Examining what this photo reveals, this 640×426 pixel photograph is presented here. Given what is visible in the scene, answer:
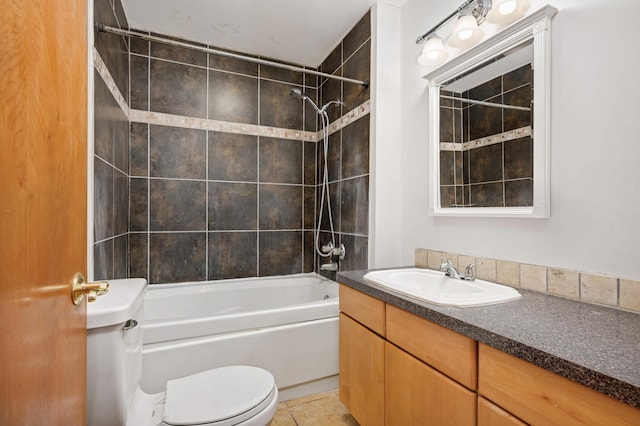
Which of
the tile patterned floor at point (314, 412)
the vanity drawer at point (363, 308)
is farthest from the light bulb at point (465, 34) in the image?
the tile patterned floor at point (314, 412)

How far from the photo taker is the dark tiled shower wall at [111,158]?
157 cm

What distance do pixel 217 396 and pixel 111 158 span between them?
1474 mm

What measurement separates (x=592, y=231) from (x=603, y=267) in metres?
0.13

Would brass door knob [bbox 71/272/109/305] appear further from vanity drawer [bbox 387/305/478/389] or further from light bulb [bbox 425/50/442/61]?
light bulb [bbox 425/50/442/61]

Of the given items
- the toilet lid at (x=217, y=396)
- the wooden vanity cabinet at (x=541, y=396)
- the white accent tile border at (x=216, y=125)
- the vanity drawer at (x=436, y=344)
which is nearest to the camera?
the wooden vanity cabinet at (x=541, y=396)

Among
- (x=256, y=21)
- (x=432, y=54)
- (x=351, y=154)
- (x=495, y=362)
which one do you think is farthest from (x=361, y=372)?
(x=256, y=21)

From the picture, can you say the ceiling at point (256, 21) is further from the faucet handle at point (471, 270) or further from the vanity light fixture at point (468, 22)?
the faucet handle at point (471, 270)

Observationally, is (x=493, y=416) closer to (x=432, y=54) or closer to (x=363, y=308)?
(x=363, y=308)

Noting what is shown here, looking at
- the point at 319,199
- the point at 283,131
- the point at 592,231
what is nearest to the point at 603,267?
the point at 592,231

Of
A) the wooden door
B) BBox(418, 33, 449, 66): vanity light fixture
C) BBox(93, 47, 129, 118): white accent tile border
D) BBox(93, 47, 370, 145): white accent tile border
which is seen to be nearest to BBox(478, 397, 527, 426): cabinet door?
the wooden door

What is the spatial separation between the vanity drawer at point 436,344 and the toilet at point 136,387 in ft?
1.89

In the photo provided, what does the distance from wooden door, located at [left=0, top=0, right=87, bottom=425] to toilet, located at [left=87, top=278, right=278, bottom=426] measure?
9.8 inches

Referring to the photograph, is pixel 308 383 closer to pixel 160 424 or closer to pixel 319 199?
pixel 160 424

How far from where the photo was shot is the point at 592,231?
1.10m
